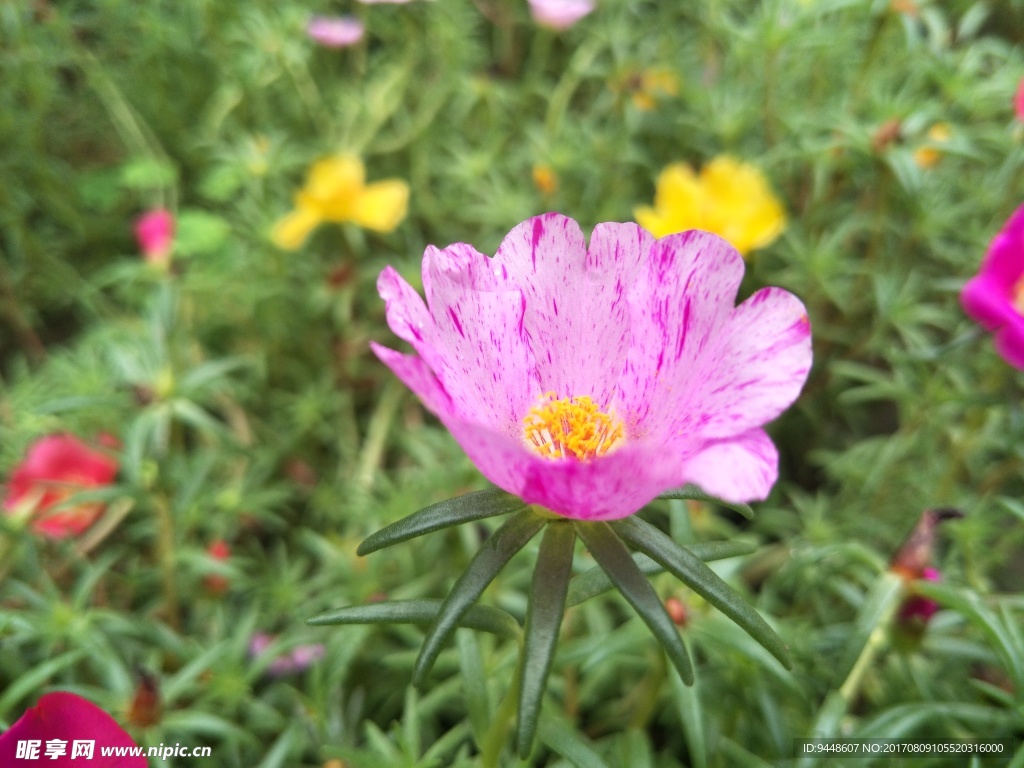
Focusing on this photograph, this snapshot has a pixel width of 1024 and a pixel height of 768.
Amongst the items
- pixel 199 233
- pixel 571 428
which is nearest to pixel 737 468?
pixel 571 428

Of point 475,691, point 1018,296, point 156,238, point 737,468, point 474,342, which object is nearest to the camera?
point 737,468

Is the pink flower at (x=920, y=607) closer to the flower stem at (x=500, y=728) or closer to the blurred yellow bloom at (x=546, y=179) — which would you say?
the flower stem at (x=500, y=728)

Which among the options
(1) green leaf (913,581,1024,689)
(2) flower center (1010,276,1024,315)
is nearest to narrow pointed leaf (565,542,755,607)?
(1) green leaf (913,581,1024,689)

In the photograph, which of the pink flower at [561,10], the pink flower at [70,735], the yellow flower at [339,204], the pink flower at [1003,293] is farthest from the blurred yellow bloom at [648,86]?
the pink flower at [70,735]

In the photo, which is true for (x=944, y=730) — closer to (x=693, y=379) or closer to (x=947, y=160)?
(x=693, y=379)

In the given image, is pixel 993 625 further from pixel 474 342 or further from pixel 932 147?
pixel 932 147

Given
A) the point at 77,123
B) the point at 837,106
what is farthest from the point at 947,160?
the point at 77,123
